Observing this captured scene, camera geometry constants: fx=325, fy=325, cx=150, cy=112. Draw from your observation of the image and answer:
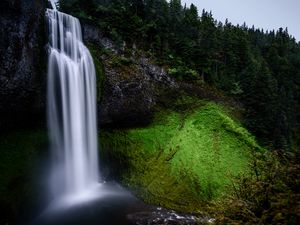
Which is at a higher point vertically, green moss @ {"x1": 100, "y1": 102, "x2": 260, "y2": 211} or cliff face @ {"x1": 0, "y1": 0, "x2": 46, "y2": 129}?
cliff face @ {"x1": 0, "y1": 0, "x2": 46, "y2": 129}

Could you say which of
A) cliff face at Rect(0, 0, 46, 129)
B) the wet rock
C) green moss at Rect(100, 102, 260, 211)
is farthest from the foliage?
cliff face at Rect(0, 0, 46, 129)

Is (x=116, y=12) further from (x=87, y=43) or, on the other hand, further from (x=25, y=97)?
(x=25, y=97)

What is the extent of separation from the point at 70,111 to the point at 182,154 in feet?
34.7

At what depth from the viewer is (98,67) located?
28984 mm

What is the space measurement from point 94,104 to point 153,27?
15237 millimetres

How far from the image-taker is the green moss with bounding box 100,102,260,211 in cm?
2578

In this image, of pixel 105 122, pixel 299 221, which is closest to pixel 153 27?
pixel 105 122

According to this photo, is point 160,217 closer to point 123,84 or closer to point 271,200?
point 123,84

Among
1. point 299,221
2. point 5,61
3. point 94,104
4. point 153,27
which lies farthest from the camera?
point 153,27

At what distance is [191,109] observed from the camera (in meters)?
34.4

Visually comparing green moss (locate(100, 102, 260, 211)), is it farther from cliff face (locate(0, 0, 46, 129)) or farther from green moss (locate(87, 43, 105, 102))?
cliff face (locate(0, 0, 46, 129))

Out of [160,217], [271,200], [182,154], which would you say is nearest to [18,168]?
[160,217]

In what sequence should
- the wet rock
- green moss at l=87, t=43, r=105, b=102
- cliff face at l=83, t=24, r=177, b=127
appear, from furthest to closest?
1. cliff face at l=83, t=24, r=177, b=127
2. green moss at l=87, t=43, r=105, b=102
3. the wet rock

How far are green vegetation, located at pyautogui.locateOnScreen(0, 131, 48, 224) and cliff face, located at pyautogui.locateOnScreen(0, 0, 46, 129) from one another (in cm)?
115
